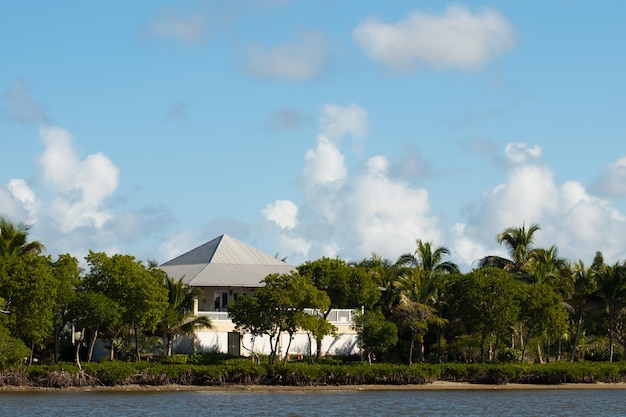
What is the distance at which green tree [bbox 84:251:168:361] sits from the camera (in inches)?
2195

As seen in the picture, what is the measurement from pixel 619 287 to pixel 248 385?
25.7 m

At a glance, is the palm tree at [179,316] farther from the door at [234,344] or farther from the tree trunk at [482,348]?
the tree trunk at [482,348]

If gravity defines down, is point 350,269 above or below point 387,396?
above

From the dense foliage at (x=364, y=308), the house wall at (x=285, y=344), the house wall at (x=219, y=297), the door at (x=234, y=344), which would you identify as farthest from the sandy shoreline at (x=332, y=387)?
the house wall at (x=219, y=297)

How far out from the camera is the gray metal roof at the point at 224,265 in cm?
6656

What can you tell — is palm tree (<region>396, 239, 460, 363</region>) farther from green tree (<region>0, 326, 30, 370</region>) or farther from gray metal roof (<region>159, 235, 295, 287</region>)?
green tree (<region>0, 326, 30, 370</region>)

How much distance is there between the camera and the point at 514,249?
7588 centimetres

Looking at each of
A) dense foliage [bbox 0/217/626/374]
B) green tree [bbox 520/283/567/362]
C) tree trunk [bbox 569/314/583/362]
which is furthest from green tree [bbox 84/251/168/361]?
tree trunk [bbox 569/314/583/362]

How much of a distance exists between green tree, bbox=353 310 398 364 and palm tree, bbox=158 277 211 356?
9128 millimetres

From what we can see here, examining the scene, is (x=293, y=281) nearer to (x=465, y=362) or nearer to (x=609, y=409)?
(x=465, y=362)

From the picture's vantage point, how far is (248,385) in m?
55.9

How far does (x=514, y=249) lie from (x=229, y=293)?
2194 cm

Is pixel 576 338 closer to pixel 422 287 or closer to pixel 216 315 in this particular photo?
pixel 422 287

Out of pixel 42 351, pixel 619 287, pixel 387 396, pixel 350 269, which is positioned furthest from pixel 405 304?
pixel 42 351
